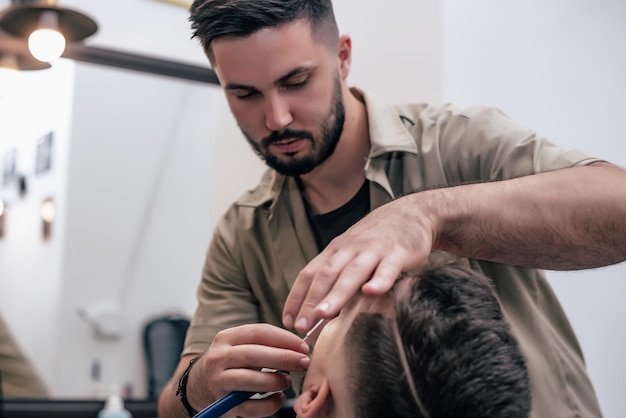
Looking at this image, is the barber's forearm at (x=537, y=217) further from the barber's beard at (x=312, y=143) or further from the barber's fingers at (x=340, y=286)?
the barber's beard at (x=312, y=143)

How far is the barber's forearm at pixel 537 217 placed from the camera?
109 centimetres

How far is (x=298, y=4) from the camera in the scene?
1.47 m

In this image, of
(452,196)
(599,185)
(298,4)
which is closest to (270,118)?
(298,4)

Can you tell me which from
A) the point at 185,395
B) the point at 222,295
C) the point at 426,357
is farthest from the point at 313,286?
the point at 222,295

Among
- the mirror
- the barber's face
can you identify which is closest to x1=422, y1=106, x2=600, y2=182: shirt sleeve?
the barber's face

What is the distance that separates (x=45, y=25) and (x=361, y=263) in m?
1.41

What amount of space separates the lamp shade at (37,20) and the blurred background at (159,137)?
0.71m

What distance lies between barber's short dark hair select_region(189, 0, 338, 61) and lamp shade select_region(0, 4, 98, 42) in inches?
22.7

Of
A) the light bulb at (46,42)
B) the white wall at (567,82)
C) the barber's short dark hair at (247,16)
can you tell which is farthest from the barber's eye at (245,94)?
the white wall at (567,82)

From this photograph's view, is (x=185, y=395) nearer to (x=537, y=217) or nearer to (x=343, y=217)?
(x=343, y=217)

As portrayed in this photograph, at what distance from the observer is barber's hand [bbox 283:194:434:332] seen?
2.92 feet

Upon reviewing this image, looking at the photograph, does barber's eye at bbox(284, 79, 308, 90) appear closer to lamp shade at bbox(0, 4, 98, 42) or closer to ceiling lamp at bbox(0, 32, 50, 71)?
lamp shade at bbox(0, 4, 98, 42)

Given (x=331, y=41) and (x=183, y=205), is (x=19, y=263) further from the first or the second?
(x=331, y=41)

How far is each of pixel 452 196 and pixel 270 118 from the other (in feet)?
1.65
